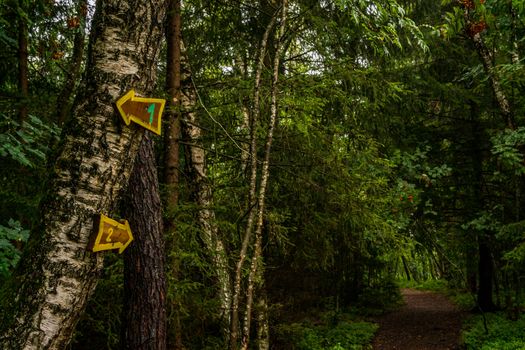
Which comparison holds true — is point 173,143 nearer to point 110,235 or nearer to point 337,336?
point 110,235

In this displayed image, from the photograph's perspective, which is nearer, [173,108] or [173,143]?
[173,108]

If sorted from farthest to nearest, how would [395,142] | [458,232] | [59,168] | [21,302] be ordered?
[458,232] → [395,142] → [59,168] → [21,302]

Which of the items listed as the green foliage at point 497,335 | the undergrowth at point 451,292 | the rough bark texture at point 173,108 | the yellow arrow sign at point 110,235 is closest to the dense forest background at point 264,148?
the rough bark texture at point 173,108

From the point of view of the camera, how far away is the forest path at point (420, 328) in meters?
10.8

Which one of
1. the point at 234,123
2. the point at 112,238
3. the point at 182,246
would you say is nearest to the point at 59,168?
the point at 112,238

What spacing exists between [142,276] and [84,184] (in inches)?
64.1

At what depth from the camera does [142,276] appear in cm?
360

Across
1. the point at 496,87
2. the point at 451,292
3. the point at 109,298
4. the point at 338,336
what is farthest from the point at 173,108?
the point at 451,292

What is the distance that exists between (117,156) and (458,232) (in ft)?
39.9

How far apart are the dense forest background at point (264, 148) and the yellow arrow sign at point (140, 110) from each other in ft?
0.21

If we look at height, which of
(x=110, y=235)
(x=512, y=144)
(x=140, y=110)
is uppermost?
(x=512, y=144)

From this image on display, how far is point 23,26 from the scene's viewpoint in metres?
5.21

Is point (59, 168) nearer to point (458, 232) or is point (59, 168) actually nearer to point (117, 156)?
point (117, 156)

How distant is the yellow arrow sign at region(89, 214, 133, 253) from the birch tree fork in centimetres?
5
